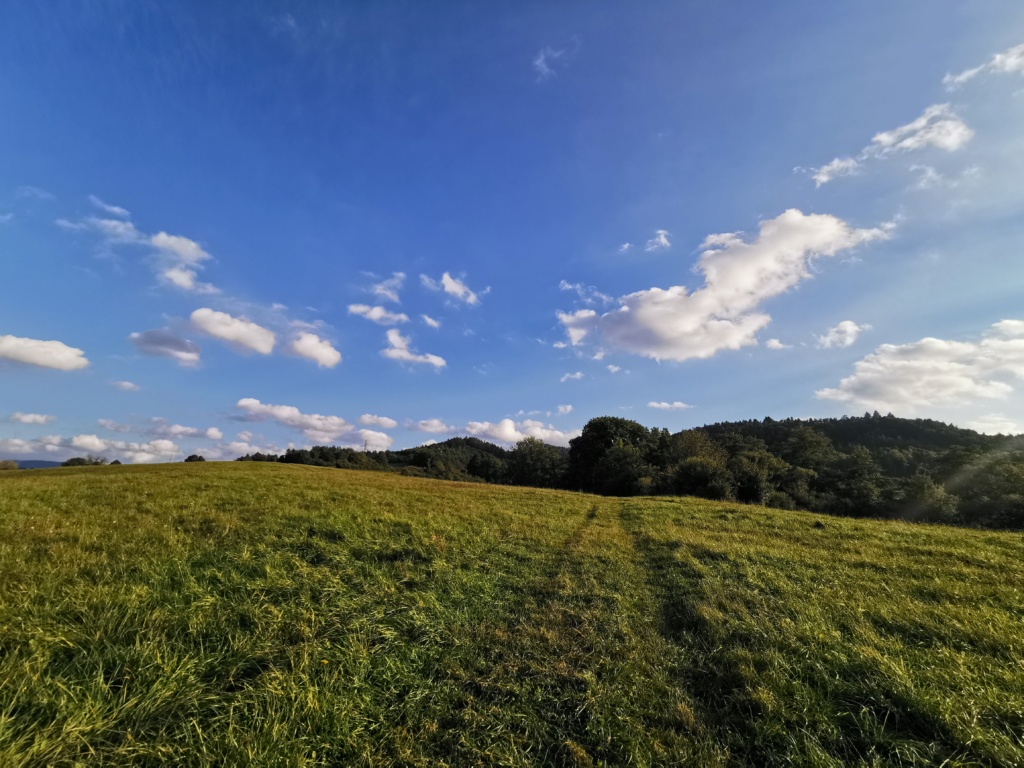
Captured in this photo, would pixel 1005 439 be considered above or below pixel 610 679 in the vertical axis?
above

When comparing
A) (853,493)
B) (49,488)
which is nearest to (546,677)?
(49,488)

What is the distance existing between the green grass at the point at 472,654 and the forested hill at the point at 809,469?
41920 mm

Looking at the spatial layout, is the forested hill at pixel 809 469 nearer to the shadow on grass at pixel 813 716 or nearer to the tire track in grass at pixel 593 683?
the tire track in grass at pixel 593 683

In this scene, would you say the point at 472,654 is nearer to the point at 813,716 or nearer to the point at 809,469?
the point at 813,716

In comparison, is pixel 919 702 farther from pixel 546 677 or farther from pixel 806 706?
pixel 546 677

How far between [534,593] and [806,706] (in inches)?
241

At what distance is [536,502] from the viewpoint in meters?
28.4

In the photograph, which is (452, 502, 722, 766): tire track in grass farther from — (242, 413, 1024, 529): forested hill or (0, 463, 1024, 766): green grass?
(242, 413, 1024, 529): forested hill

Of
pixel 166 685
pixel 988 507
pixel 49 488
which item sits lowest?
pixel 988 507

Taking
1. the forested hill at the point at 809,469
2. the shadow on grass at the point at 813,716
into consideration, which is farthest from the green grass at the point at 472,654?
the forested hill at the point at 809,469

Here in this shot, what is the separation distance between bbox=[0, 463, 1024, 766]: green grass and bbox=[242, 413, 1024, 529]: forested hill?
4192 centimetres

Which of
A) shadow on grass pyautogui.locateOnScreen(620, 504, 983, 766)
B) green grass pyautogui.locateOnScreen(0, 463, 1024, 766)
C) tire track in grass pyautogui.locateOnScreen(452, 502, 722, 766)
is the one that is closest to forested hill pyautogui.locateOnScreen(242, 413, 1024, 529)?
green grass pyautogui.locateOnScreen(0, 463, 1024, 766)

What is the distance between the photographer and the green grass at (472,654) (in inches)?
193

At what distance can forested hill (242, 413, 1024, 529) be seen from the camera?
5366 centimetres
